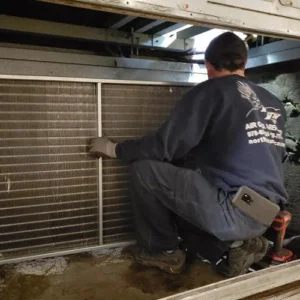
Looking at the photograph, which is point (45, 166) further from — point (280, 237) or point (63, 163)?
point (280, 237)

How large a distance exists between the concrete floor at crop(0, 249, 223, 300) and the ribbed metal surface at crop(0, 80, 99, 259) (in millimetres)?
117

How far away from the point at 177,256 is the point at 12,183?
3.09ft

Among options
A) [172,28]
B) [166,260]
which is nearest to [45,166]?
[166,260]

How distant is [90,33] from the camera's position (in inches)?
90.5

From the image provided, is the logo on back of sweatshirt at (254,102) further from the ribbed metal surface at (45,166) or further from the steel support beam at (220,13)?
the ribbed metal surface at (45,166)

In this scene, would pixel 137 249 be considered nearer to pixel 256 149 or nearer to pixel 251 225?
pixel 251 225

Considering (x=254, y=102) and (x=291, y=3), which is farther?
(x=254, y=102)

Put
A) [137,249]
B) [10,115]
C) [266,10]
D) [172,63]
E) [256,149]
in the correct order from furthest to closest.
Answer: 1. [172,63]
2. [137,249]
3. [10,115]
4. [256,149]
5. [266,10]

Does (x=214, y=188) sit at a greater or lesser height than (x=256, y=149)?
lesser

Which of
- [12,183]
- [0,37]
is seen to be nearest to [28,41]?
[0,37]

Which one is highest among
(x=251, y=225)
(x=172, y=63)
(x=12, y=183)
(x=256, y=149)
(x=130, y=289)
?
(x=172, y=63)

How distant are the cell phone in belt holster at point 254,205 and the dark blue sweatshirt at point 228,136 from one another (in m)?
0.04

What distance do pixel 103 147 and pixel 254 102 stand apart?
804 mm

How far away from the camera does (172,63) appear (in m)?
2.58
